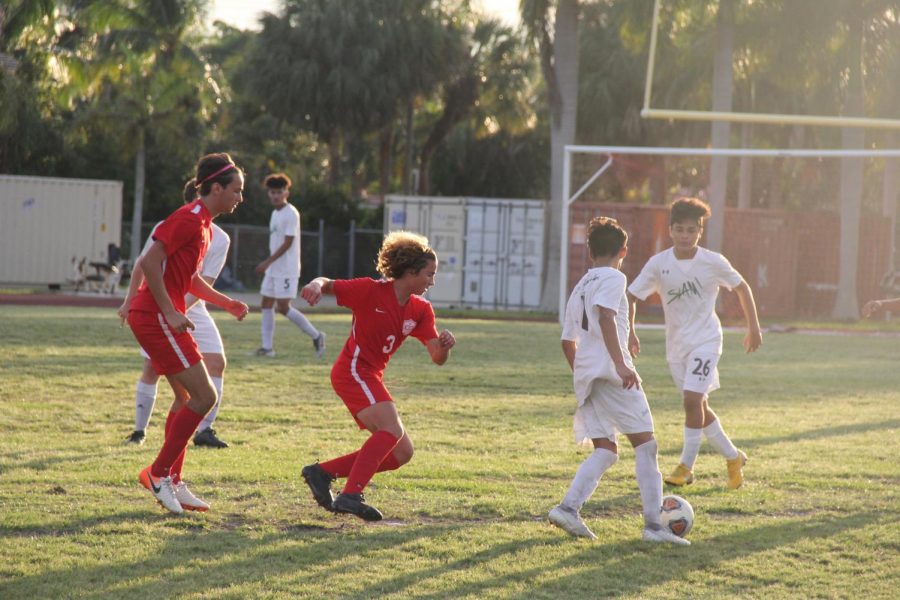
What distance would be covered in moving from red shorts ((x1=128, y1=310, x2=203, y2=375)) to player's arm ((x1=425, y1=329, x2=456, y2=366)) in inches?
45.8

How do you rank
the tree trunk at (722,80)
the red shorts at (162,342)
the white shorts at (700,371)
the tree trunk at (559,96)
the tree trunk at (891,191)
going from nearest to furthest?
the red shorts at (162,342) → the white shorts at (700,371) → the tree trunk at (722,80) → the tree trunk at (559,96) → the tree trunk at (891,191)

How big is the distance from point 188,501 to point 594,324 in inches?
85.4

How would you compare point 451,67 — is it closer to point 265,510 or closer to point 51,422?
point 51,422

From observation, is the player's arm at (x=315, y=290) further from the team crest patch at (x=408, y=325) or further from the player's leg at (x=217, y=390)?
the player's leg at (x=217, y=390)

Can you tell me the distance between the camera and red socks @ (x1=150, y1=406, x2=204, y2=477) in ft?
20.7

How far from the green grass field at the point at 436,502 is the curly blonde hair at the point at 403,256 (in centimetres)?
123

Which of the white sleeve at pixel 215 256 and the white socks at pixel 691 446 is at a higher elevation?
the white sleeve at pixel 215 256

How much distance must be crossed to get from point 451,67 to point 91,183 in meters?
14.1

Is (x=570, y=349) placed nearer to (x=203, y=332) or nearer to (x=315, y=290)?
(x=315, y=290)

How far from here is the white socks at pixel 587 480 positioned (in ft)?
20.0

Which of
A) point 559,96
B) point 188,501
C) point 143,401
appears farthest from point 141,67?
point 188,501

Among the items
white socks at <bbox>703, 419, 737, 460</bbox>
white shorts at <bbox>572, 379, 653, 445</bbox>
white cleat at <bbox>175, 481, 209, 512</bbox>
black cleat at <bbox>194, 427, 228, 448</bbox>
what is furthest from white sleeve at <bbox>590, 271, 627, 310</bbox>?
black cleat at <bbox>194, 427, 228, 448</bbox>

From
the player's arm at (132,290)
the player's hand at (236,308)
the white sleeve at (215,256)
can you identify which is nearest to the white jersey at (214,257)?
the white sleeve at (215,256)

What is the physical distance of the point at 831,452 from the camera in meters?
8.88
